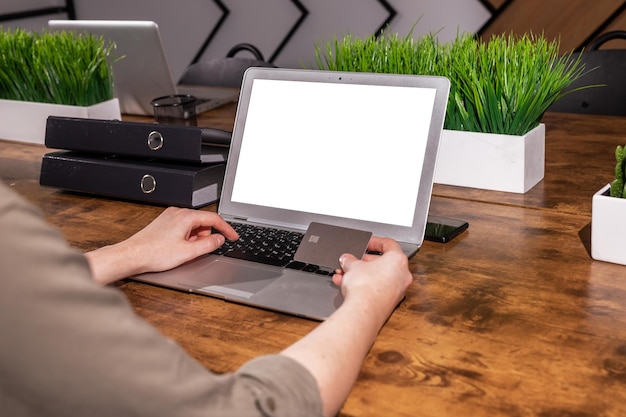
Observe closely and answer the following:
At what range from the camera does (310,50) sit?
13.7 feet

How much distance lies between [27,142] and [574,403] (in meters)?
1.75

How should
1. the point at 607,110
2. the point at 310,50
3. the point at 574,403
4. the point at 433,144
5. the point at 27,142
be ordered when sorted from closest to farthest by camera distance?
the point at 574,403 → the point at 433,144 → the point at 27,142 → the point at 607,110 → the point at 310,50

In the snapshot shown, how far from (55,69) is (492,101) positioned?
1.18m

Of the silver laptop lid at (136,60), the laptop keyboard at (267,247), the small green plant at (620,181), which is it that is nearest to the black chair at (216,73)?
the silver laptop lid at (136,60)

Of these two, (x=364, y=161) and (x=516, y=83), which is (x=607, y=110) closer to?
(x=516, y=83)

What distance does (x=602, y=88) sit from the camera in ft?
7.89

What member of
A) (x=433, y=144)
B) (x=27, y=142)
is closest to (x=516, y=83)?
(x=433, y=144)

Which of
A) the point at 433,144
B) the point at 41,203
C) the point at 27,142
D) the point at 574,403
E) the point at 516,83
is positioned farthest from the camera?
the point at 27,142

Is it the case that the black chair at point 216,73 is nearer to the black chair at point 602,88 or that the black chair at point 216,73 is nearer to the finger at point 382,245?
the black chair at point 602,88

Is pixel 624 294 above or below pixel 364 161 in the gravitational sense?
below

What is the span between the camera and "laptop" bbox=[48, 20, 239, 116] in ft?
6.92

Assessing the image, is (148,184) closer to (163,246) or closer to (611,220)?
(163,246)

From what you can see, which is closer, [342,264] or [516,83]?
[342,264]

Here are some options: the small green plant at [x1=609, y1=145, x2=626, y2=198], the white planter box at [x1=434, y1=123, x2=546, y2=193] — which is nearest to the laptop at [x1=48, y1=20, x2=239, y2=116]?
the white planter box at [x1=434, y1=123, x2=546, y2=193]
